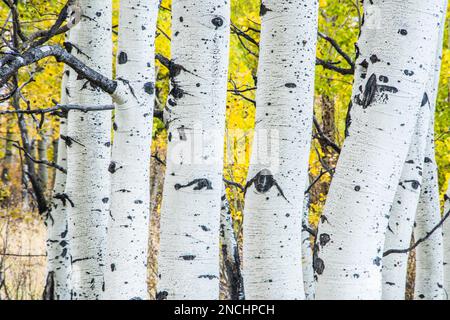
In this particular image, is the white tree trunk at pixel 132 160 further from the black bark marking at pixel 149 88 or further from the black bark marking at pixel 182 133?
the black bark marking at pixel 182 133

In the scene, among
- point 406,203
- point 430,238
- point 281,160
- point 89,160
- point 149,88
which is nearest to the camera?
point 281,160

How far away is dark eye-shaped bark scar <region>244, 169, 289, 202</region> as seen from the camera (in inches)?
84.7

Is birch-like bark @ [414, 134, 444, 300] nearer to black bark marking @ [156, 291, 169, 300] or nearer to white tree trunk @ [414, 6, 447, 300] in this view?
white tree trunk @ [414, 6, 447, 300]

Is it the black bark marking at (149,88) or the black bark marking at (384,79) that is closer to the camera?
the black bark marking at (384,79)

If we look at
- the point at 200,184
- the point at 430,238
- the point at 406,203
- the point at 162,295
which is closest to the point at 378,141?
the point at 200,184

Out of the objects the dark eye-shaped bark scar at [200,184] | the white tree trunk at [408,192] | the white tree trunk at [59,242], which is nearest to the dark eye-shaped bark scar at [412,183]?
the white tree trunk at [408,192]

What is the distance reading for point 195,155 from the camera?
7.34 feet

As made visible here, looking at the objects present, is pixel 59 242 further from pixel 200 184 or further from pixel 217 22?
pixel 217 22

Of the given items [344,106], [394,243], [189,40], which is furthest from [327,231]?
[344,106]

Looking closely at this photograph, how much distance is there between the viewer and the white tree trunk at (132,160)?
2.60 meters

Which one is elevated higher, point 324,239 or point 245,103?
point 245,103

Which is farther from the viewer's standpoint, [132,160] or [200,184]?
[132,160]

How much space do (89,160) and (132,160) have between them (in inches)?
36.3

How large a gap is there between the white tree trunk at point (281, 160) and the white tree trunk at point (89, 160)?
1.57 meters
